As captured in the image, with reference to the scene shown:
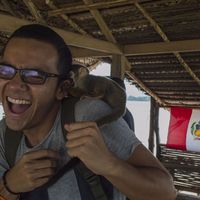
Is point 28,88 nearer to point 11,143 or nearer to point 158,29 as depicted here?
point 11,143

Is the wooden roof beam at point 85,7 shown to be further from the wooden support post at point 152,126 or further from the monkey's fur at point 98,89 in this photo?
the wooden support post at point 152,126

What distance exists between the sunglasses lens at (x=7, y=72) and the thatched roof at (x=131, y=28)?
257 centimetres

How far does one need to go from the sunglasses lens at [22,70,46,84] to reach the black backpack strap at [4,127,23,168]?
249 millimetres

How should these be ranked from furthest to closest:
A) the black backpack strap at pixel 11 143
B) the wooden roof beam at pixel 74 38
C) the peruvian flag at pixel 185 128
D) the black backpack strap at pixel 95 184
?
the peruvian flag at pixel 185 128
the wooden roof beam at pixel 74 38
the black backpack strap at pixel 11 143
the black backpack strap at pixel 95 184

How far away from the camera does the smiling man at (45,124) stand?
1312 millimetres

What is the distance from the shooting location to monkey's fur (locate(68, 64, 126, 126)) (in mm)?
1607

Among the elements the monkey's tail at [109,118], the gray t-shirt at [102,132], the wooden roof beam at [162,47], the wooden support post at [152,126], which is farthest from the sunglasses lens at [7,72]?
the wooden support post at [152,126]

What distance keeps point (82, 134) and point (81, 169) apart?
207 mm

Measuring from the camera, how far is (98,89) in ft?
6.12

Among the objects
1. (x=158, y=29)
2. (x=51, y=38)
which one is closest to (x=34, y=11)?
(x=158, y=29)

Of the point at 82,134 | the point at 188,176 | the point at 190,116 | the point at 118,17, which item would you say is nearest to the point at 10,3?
the point at 118,17

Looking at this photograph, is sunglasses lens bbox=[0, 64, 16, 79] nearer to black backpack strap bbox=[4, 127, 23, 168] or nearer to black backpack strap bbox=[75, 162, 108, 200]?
black backpack strap bbox=[4, 127, 23, 168]

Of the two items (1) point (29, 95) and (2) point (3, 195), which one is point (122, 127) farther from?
(2) point (3, 195)

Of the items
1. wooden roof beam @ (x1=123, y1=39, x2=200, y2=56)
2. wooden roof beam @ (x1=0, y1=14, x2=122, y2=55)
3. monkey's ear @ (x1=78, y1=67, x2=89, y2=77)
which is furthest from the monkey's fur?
wooden roof beam @ (x1=123, y1=39, x2=200, y2=56)
